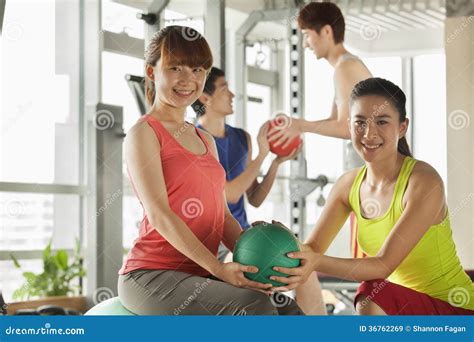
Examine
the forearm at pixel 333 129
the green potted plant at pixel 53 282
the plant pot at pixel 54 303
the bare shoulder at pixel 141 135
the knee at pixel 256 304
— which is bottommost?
the plant pot at pixel 54 303

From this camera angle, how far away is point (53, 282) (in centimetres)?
535

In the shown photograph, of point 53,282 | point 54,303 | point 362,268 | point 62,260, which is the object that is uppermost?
point 362,268

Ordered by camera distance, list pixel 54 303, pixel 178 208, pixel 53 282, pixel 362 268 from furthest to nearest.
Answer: pixel 53 282 < pixel 54 303 < pixel 362 268 < pixel 178 208

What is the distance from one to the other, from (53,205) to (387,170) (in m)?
4.09

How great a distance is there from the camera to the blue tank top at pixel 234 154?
334cm

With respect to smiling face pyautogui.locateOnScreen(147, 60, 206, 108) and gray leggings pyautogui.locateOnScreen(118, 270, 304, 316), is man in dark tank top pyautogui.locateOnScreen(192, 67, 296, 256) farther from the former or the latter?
gray leggings pyautogui.locateOnScreen(118, 270, 304, 316)

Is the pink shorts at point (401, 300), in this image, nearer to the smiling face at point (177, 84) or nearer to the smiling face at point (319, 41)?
the smiling face at point (177, 84)

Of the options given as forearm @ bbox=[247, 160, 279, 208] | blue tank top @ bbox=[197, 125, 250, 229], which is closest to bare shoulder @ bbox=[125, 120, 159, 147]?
blue tank top @ bbox=[197, 125, 250, 229]

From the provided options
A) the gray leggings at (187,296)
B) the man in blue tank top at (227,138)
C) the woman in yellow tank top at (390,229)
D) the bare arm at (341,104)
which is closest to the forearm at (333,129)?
the bare arm at (341,104)

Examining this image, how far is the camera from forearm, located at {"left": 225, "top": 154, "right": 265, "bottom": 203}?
10.5ft

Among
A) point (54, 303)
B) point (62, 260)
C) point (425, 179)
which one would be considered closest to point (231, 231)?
point (425, 179)

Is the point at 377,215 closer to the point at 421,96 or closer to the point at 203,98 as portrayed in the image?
the point at 203,98

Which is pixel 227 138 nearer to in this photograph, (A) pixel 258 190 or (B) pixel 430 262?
(A) pixel 258 190

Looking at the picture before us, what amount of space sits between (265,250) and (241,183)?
3.91 ft
